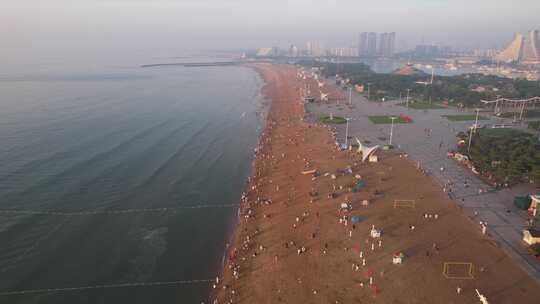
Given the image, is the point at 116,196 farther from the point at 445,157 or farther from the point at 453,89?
the point at 453,89

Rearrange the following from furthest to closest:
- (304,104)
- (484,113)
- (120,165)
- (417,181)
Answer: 1. (304,104)
2. (484,113)
3. (120,165)
4. (417,181)

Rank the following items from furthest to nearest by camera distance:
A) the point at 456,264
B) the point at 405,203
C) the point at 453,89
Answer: the point at 453,89 < the point at 405,203 < the point at 456,264

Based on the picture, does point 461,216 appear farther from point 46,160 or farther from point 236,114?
point 236,114

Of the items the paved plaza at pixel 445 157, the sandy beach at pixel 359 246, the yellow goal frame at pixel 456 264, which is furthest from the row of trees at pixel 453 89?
the yellow goal frame at pixel 456 264

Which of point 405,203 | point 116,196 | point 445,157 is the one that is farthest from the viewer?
point 445,157

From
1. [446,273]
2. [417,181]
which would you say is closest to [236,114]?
[417,181]

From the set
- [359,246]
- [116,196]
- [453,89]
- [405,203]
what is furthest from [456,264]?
[453,89]

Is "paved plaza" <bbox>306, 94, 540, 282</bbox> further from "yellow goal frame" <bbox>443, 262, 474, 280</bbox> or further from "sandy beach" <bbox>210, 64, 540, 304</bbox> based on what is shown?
"yellow goal frame" <bbox>443, 262, 474, 280</bbox>

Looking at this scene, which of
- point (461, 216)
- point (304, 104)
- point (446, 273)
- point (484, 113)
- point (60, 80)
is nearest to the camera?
point (446, 273)
